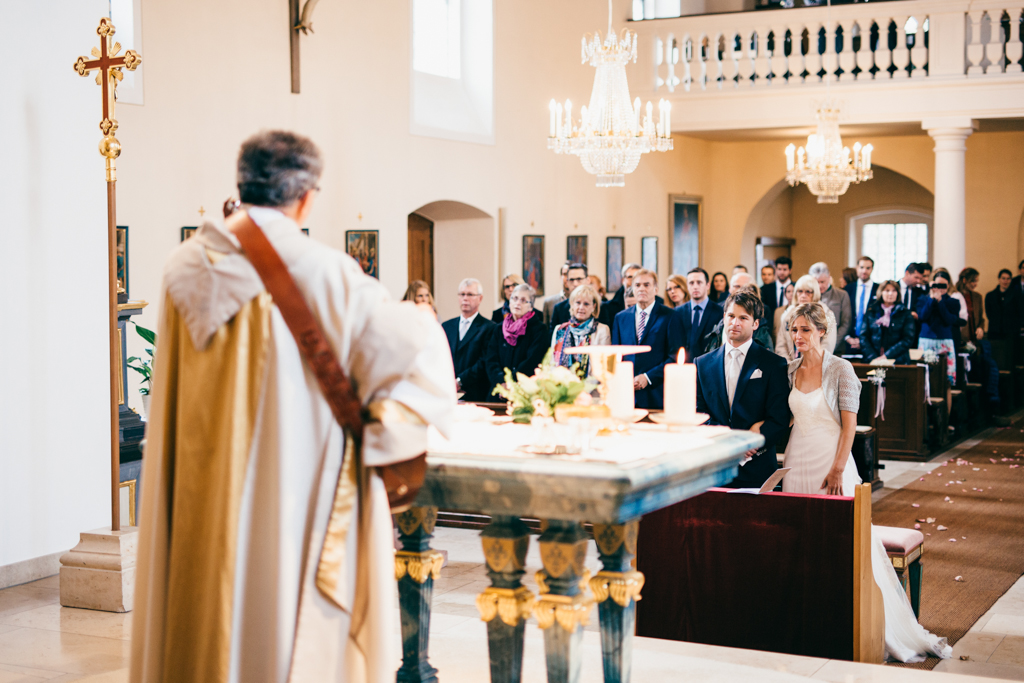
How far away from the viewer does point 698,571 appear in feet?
14.7

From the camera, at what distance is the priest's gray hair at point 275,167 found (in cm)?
254

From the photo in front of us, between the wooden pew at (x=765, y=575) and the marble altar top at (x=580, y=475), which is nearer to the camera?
the marble altar top at (x=580, y=475)

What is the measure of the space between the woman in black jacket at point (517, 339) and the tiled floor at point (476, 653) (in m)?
1.96

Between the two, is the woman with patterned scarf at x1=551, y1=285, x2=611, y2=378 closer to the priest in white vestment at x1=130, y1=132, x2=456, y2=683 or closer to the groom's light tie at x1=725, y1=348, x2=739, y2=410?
the groom's light tie at x1=725, y1=348, x2=739, y2=410

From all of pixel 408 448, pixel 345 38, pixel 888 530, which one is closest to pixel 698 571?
pixel 888 530

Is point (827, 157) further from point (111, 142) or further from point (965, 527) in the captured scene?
point (111, 142)

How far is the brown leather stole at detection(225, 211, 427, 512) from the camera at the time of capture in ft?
8.24

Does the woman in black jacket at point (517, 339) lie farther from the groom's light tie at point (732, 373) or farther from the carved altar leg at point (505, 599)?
the carved altar leg at point (505, 599)

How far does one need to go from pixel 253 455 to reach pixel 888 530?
346cm

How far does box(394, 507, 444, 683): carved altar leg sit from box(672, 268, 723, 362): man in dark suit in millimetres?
4476

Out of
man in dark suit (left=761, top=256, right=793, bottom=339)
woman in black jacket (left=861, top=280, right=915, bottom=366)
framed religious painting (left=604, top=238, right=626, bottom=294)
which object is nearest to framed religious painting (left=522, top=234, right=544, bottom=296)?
framed religious painting (left=604, top=238, right=626, bottom=294)

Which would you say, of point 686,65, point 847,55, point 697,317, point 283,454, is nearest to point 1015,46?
point 847,55

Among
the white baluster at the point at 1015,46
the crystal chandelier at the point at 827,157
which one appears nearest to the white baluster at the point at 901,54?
the white baluster at the point at 1015,46

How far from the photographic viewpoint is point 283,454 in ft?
8.24
